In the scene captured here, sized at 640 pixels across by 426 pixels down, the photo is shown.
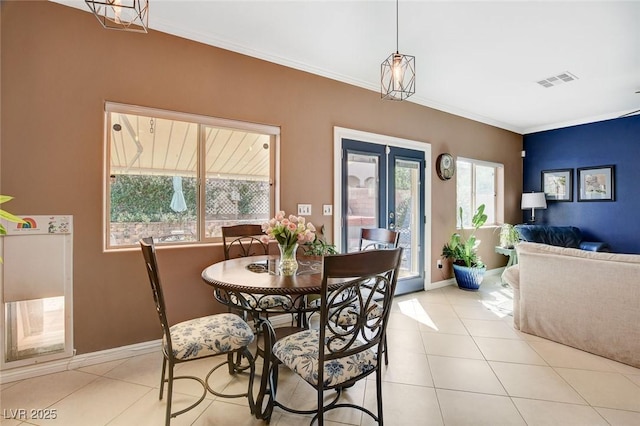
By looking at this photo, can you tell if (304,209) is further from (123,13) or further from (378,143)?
(123,13)

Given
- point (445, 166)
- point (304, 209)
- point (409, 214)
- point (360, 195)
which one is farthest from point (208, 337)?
point (445, 166)

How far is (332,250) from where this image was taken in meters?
2.97

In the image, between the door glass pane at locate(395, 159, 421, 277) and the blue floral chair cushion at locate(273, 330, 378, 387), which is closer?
the blue floral chair cushion at locate(273, 330, 378, 387)

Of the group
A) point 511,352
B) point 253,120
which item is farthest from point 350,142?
point 511,352

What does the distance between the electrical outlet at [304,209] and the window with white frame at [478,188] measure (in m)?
2.79

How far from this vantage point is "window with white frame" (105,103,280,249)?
2363mm

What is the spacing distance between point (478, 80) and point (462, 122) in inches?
47.4

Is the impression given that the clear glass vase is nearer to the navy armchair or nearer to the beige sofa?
the beige sofa

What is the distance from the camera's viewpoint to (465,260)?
4.24 meters

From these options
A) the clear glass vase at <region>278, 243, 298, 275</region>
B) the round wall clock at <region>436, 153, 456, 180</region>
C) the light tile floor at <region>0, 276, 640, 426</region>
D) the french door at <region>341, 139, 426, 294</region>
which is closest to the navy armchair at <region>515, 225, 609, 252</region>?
the round wall clock at <region>436, 153, 456, 180</region>

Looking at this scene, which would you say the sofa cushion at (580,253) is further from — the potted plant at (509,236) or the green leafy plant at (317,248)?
the potted plant at (509,236)

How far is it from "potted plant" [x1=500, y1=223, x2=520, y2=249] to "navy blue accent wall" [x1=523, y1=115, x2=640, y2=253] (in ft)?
3.74

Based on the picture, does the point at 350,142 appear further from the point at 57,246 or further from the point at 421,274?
the point at 57,246

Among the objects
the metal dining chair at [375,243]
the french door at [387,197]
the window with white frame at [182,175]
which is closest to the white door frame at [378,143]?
the french door at [387,197]
